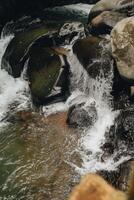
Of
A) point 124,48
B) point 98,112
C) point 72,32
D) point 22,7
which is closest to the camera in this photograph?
point 124,48

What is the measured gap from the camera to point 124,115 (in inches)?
400

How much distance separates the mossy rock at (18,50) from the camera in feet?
46.9

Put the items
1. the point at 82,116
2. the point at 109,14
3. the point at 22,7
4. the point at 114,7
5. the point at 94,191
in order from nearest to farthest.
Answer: the point at 94,191 → the point at 82,116 → the point at 109,14 → the point at 114,7 → the point at 22,7

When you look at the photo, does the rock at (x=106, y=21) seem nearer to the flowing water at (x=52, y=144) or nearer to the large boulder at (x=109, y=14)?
the large boulder at (x=109, y=14)

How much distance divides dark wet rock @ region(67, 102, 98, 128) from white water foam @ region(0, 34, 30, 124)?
1786mm

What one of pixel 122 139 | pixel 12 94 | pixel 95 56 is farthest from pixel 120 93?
pixel 12 94

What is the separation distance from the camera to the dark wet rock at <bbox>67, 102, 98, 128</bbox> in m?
11.3

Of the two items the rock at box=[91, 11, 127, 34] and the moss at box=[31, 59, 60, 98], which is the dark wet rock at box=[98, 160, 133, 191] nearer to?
the moss at box=[31, 59, 60, 98]

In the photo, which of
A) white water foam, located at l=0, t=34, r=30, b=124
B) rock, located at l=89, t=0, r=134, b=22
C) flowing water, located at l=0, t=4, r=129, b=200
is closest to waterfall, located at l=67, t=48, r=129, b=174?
flowing water, located at l=0, t=4, r=129, b=200

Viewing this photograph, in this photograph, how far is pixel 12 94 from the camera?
13.6 meters

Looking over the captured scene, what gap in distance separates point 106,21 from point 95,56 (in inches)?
83.5

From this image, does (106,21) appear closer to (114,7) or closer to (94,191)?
(114,7)

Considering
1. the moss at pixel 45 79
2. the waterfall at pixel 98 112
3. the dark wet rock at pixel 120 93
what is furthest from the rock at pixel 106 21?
the dark wet rock at pixel 120 93

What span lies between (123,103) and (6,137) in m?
3.41
